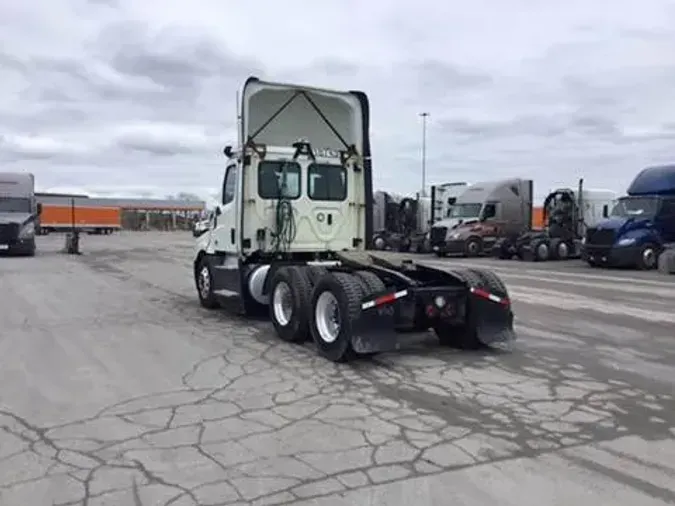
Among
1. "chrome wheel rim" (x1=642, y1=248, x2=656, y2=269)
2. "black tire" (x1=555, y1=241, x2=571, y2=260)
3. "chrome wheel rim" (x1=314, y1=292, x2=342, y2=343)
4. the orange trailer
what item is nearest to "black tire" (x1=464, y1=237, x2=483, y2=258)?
"black tire" (x1=555, y1=241, x2=571, y2=260)

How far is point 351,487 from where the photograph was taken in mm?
4238

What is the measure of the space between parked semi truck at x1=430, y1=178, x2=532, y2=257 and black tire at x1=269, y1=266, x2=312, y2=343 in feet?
72.3

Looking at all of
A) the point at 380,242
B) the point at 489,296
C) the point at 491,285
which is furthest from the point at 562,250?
the point at 489,296

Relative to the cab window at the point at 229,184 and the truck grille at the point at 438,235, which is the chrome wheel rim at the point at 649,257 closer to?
the truck grille at the point at 438,235

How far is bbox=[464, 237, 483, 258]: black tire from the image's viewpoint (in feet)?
102

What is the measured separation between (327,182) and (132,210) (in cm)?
8679

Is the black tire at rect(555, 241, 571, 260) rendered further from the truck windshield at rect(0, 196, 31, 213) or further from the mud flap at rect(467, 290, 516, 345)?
the mud flap at rect(467, 290, 516, 345)

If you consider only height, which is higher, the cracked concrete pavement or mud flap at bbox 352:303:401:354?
mud flap at bbox 352:303:401:354

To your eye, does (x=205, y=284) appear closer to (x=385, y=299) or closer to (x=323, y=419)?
(x=385, y=299)

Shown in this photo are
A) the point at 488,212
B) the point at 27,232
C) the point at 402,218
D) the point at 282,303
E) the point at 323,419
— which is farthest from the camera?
the point at 402,218

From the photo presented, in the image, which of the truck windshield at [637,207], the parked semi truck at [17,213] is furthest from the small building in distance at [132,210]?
the truck windshield at [637,207]

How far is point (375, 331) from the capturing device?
7688 millimetres

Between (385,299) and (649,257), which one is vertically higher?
(385,299)

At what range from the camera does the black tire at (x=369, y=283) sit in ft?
25.6
